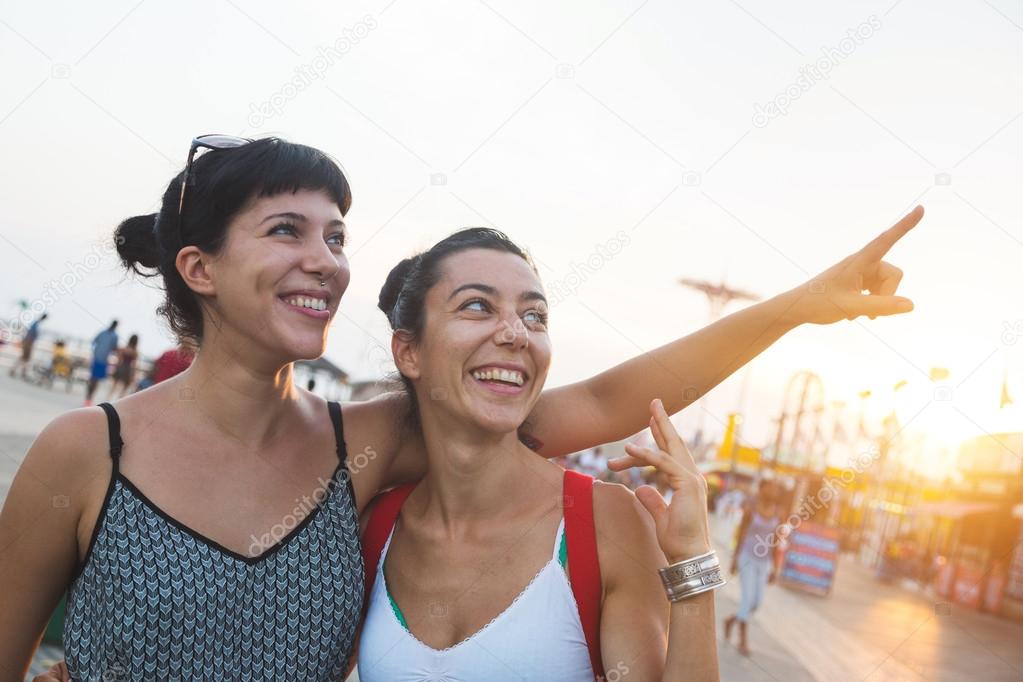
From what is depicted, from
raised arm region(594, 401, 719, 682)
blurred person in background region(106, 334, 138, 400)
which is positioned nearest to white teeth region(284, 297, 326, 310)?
raised arm region(594, 401, 719, 682)

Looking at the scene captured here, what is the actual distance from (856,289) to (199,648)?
2.05m

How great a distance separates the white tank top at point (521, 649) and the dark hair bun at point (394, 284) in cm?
110

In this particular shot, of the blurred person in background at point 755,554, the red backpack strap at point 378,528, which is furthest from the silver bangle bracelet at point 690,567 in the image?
the blurred person in background at point 755,554

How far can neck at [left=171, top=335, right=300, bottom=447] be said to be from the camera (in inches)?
98.0

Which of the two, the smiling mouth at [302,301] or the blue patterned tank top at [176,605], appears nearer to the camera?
the blue patterned tank top at [176,605]

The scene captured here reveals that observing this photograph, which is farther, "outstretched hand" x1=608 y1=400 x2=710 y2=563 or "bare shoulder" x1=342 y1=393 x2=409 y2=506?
"bare shoulder" x1=342 y1=393 x2=409 y2=506

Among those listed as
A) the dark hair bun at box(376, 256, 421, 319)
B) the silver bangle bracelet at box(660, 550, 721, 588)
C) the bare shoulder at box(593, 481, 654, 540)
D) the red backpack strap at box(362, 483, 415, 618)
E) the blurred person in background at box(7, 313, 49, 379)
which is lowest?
the blurred person in background at box(7, 313, 49, 379)

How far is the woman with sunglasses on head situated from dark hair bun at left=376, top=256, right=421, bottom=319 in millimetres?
347

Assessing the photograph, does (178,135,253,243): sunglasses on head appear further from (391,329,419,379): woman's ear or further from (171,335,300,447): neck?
(391,329,419,379): woman's ear

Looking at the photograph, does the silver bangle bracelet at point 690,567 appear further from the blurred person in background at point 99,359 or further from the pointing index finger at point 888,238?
the blurred person in background at point 99,359

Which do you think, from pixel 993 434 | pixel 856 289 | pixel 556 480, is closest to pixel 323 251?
pixel 556 480

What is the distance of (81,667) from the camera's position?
2256 millimetres

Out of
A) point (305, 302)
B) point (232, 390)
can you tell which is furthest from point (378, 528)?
point (305, 302)

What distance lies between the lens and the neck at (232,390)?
98.0 inches
